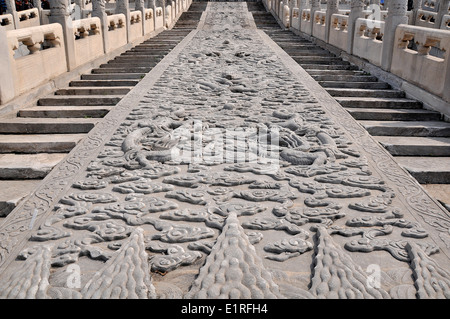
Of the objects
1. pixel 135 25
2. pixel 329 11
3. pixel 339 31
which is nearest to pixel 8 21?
pixel 135 25

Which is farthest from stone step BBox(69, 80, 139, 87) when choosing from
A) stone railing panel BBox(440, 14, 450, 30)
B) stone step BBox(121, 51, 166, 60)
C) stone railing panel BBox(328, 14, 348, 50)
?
stone railing panel BBox(440, 14, 450, 30)

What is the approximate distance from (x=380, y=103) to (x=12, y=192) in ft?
17.4

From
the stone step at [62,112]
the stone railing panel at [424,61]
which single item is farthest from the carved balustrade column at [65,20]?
the stone railing panel at [424,61]

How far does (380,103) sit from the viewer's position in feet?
21.7

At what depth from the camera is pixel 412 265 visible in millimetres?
2590

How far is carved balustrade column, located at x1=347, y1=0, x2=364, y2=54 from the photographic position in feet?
32.2

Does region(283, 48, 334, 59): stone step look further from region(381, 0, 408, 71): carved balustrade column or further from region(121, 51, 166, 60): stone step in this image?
region(121, 51, 166, 60): stone step

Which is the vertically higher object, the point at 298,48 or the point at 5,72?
the point at 5,72

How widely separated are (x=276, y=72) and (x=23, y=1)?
52.6ft

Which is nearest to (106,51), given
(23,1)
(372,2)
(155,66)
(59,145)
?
(155,66)

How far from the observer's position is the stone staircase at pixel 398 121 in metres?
4.46

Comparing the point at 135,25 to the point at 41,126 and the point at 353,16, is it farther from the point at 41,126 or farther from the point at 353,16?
the point at 41,126

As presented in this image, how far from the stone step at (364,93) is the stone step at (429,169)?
2.46m
